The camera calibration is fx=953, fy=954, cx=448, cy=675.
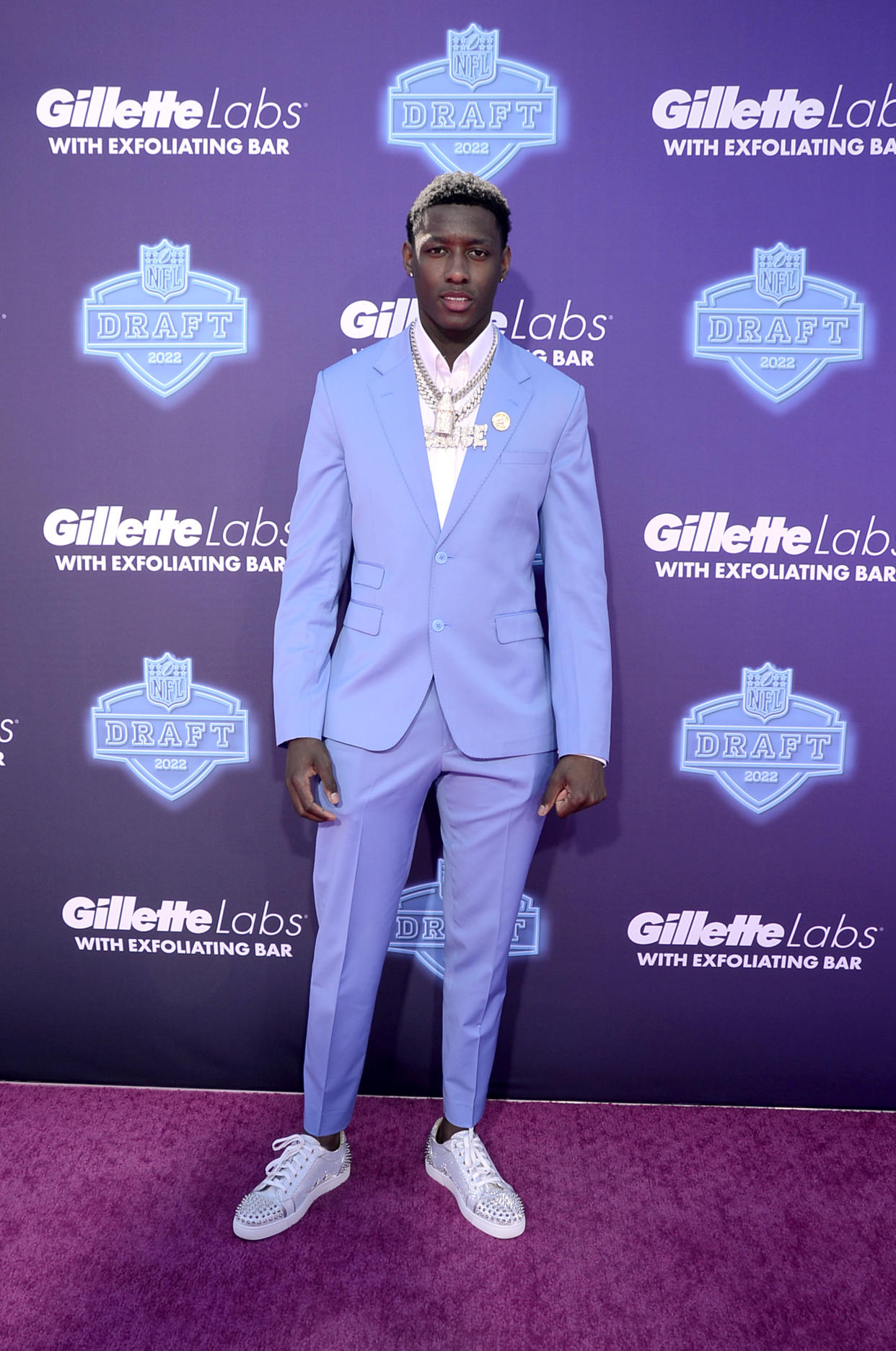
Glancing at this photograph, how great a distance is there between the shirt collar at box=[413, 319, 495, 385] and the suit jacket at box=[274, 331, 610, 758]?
0.10ft

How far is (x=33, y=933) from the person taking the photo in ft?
7.95

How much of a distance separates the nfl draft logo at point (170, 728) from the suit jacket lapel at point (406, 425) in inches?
31.8

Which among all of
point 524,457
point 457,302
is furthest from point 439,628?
point 457,302

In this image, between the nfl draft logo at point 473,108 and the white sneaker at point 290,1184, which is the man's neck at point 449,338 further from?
the white sneaker at point 290,1184

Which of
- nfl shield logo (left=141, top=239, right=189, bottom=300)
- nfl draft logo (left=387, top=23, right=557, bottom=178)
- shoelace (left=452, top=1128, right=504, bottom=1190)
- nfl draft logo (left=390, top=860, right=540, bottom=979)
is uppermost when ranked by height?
nfl draft logo (left=387, top=23, right=557, bottom=178)

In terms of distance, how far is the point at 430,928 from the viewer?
2371 mm

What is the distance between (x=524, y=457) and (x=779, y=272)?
0.86 meters

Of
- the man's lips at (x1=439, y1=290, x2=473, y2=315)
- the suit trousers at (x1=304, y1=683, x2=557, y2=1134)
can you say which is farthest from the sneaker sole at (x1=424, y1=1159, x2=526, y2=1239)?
the man's lips at (x1=439, y1=290, x2=473, y2=315)

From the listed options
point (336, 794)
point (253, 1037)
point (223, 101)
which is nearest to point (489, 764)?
point (336, 794)

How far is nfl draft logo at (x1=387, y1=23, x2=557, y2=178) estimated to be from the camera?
2.11 metres

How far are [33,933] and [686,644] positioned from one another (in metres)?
1.78

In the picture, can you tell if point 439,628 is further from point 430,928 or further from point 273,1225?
point 273,1225

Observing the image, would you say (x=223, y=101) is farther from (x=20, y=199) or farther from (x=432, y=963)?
(x=432, y=963)

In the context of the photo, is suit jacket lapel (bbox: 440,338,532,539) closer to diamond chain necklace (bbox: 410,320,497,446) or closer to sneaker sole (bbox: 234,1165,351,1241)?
diamond chain necklace (bbox: 410,320,497,446)
